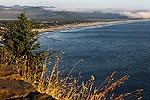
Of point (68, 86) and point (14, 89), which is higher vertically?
point (14, 89)

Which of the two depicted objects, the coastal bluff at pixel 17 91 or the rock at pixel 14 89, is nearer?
the coastal bluff at pixel 17 91

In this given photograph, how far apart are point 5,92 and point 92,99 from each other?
164 cm

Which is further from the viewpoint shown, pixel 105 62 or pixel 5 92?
pixel 105 62

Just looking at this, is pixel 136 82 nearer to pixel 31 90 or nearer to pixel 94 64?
pixel 94 64

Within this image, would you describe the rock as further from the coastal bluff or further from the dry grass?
the dry grass

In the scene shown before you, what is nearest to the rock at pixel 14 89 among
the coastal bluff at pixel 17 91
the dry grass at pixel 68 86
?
the coastal bluff at pixel 17 91

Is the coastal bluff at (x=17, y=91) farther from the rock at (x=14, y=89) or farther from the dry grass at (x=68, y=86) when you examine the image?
the dry grass at (x=68, y=86)

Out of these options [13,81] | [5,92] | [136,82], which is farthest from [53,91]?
[136,82]

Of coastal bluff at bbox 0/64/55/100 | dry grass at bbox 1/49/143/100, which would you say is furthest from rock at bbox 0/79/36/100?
dry grass at bbox 1/49/143/100

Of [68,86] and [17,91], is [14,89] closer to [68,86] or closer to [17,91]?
[17,91]

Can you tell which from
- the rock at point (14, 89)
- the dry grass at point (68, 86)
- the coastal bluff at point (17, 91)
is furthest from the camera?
the dry grass at point (68, 86)

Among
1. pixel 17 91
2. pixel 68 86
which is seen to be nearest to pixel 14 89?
pixel 17 91

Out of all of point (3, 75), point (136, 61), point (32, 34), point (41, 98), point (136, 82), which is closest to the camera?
point (41, 98)

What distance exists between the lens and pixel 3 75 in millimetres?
7723
